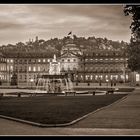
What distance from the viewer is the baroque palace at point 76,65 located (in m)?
168

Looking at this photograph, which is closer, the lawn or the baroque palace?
the lawn

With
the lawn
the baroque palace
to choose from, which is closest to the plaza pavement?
the lawn

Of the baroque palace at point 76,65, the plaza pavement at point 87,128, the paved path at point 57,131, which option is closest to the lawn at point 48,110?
the plaza pavement at point 87,128

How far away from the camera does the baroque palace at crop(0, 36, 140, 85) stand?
167500mm

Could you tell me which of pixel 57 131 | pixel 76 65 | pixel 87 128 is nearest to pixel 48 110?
pixel 87 128

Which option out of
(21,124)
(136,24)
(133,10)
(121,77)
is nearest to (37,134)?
(21,124)

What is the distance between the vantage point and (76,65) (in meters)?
170

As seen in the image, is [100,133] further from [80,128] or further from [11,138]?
[11,138]

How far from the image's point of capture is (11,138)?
41.6 feet

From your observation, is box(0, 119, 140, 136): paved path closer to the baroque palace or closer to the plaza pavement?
the plaza pavement

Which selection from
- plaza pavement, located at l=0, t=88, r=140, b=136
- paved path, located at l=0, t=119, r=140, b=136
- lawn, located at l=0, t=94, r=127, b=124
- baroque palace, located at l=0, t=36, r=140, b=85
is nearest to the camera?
paved path, located at l=0, t=119, r=140, b=136

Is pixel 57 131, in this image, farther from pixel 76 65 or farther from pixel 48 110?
pixel 76 65

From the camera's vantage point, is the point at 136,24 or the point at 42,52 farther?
the point at 42,52
